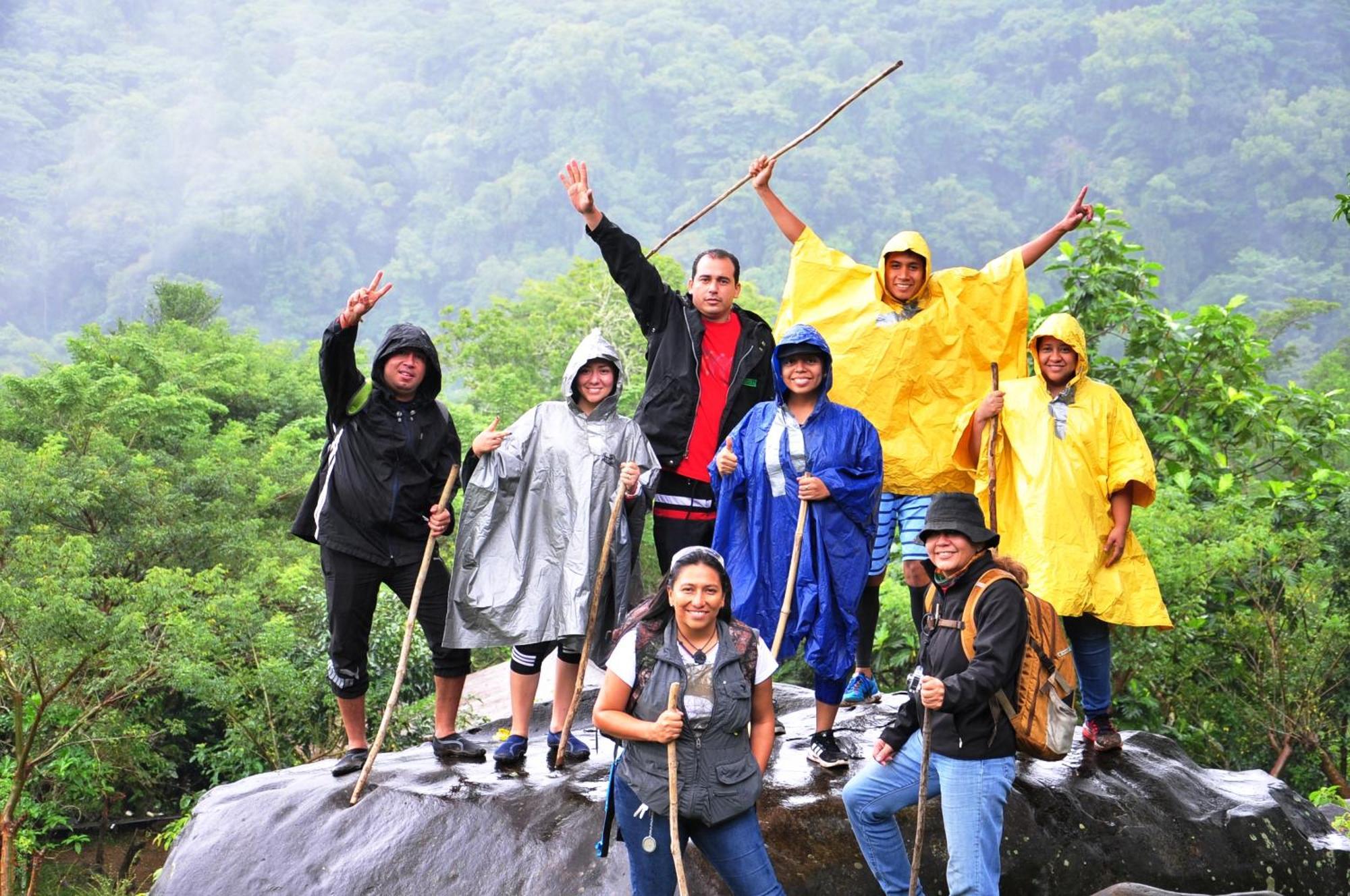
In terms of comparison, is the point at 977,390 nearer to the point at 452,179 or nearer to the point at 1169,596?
the point at 1169,596

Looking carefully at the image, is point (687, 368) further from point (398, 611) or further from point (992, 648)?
point (398, 611)

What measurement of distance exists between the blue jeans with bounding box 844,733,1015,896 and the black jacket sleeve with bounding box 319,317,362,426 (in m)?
2.78


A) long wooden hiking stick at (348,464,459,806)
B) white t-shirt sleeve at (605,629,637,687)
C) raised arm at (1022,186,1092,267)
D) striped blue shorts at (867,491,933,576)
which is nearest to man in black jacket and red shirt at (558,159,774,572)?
striped blue shorts at (867,491,933,576)

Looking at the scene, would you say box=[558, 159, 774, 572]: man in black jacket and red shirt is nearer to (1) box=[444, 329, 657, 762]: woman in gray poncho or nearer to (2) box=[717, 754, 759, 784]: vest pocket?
(1) box=[444, 329, 657, 762]: woman in gray poncho

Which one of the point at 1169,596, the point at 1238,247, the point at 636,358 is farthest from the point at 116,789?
the point at 1238,247

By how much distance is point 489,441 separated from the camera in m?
5.42

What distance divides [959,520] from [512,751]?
2.52 metres

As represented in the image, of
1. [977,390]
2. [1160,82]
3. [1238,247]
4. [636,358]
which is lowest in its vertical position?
[977,390]

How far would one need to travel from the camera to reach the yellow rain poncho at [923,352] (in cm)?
593

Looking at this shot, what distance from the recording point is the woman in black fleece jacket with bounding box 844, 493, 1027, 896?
3941 mm

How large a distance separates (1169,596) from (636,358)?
21.0 m

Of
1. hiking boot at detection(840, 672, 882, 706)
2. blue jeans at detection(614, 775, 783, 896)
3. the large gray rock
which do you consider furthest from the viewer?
hiking boot at detection(840, 672, 882, 706)

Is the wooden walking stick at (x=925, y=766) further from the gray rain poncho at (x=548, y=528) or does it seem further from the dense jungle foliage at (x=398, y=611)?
the dense jungle foliage at (x=398, y=611)

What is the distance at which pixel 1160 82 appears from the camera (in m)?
73.2
